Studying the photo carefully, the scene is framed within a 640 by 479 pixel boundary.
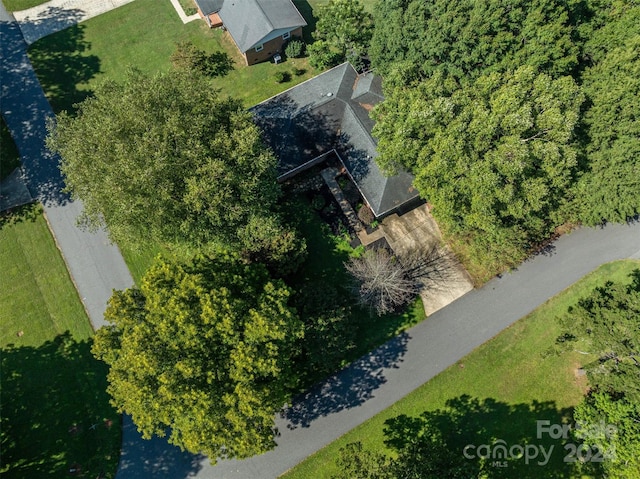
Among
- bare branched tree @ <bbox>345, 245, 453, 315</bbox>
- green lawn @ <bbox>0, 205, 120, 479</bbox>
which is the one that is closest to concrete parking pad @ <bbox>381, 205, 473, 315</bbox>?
bare branched tree @ <bbox>345, 245, 453, 315</bbox>

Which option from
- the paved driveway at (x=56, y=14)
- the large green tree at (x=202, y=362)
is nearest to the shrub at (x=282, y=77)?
the paved driveway at (x=56, y=14)

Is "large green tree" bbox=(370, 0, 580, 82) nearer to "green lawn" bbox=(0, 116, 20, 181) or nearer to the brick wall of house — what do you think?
the brick wall of house

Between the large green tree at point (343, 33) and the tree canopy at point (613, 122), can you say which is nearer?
the tree canopy at point (613, 122)

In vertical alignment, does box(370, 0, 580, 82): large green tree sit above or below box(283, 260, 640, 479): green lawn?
above

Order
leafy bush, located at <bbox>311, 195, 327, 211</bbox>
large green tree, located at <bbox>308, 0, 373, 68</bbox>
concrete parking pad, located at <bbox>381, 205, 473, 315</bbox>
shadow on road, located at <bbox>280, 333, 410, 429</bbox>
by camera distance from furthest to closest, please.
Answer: large green tree, located at <bbox>308, 0, 373, 68</bbox> → leafy bush, located at <bbox>311, 195, 327, 211</bbox> → concrete parking pad, located at <bbox>381, 205, 473, 315</bbox> → shadow on road, located at <bbox>280, 333, 410, 429</bbox>

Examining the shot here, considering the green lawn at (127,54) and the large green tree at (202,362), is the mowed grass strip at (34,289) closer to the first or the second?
the large green tree at (202,362)

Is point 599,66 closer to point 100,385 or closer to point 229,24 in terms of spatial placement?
point 229,24

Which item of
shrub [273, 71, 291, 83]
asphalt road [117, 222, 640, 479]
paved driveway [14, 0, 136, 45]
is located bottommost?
asphalt road [117, 222, 640, 479]
